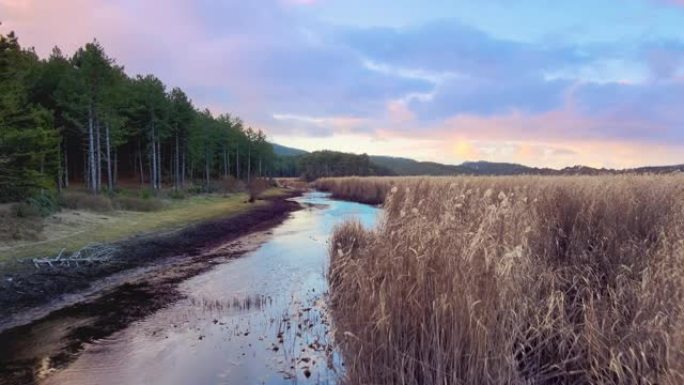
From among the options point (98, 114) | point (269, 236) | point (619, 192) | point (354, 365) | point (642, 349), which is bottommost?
point (269, 236)

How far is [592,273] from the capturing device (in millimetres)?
7277

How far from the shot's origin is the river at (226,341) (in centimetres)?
771

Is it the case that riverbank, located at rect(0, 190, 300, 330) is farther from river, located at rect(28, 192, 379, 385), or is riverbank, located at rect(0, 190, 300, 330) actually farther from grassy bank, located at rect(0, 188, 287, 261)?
river, located at rect(28, 192, 379, 385)

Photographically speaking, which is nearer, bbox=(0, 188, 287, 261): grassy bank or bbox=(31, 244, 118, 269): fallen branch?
bbox=(31, 244, 118, 269): fallen branch

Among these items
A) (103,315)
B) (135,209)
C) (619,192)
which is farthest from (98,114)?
(619,192)

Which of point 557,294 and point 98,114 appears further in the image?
point 98,114

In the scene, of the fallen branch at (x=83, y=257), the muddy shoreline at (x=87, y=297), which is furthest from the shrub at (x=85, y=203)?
the fallen branch at (x=83, y=257)

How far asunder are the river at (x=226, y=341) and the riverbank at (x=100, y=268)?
8.67 ft

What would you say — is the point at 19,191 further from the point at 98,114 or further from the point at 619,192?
the point at 619,192

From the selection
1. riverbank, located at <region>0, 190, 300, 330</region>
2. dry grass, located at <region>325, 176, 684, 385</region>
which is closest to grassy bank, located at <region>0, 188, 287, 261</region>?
riverbank, located at <region>0, 190, 300, 330</region>

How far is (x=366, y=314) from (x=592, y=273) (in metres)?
3.93

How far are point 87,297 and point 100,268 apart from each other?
3147 millimetres

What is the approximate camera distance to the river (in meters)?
7.71

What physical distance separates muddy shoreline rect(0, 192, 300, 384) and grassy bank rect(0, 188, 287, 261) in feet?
4.91
